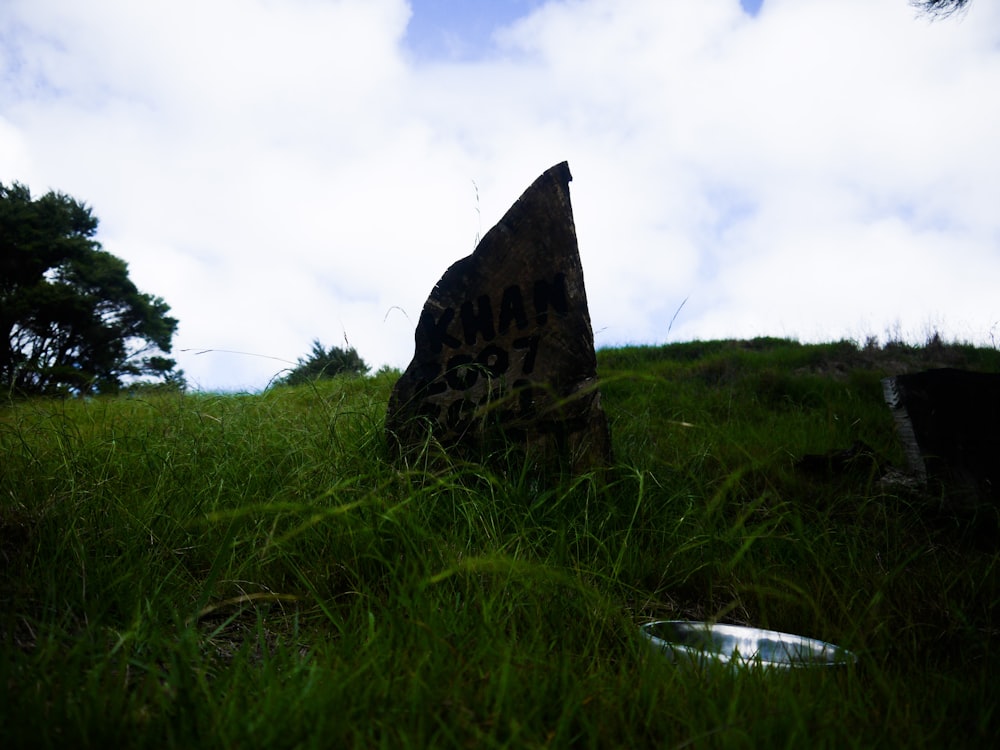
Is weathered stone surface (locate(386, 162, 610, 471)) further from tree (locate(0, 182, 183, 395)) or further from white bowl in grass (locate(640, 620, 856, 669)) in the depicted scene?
tree (locate(0, 182, 183, 395))

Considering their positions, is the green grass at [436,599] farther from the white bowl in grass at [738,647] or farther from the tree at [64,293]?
the tree at [64,293]

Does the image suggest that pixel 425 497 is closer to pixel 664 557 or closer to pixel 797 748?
pixel 664 557

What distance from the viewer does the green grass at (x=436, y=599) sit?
1178mm

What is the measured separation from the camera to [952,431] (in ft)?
10.7

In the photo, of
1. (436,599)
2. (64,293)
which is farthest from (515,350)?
(64,293)

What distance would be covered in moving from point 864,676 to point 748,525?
4.18ft

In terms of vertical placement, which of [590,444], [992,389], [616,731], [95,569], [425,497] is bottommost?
[616,731]

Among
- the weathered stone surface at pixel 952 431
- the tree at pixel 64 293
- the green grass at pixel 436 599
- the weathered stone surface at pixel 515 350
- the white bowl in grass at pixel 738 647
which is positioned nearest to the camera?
the green grass at pixel 436 599

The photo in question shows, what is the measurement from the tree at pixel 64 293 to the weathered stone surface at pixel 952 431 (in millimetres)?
11231

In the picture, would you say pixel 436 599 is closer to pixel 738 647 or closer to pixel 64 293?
pixel 738 647

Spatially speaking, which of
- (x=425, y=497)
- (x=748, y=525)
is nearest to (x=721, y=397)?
(x=748, y=525)

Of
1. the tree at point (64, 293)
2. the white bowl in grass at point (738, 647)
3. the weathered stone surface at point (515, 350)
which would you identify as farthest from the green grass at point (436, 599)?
the tree at point (64, 293)

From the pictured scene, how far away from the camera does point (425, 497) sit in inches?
91.3

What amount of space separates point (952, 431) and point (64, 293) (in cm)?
1334
